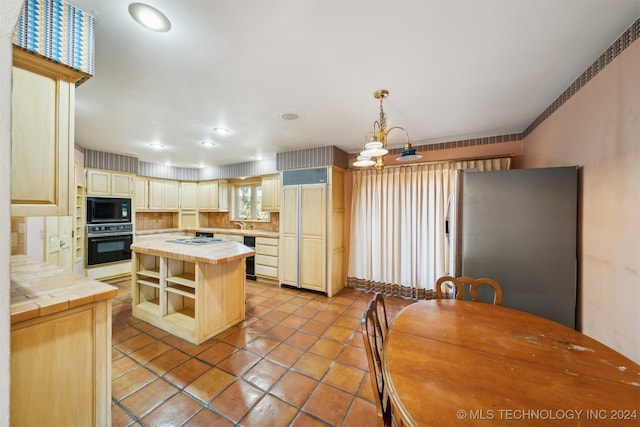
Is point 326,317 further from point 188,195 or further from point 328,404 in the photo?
point 188,195

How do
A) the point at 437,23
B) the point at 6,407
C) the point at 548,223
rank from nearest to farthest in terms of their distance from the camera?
the point at 6,407 < the point at 437,23 < the point at 548,223

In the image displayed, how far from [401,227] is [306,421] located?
2.81m

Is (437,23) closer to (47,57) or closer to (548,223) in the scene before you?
(548,223)

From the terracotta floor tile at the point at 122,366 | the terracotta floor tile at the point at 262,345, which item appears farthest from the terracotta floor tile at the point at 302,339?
the terracotta floor tile at the point at 122,366

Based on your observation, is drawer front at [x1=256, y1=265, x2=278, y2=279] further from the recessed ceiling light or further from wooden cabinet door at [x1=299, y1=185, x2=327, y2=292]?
the recessed ceiling light

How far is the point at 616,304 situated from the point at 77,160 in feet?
20.3

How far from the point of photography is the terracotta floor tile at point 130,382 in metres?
1.71

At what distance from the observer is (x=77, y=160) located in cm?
360

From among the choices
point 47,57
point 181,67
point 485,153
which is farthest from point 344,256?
point 47,57

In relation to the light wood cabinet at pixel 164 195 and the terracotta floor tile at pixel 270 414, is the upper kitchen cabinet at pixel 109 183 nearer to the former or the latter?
the light wood cabinet at pixel 164 195

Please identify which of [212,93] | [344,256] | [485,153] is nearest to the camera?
[212,93]

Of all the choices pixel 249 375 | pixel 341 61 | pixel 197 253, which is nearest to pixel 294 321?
pixel 249 375

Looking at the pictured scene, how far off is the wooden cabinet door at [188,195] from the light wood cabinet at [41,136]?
4765mm

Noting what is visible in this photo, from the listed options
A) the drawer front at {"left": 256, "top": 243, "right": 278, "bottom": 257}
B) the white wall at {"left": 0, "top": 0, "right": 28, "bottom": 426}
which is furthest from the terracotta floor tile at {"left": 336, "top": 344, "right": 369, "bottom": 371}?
the drawer front at {"left": 256, "top": 243, "right": 278, "bottom": 257}
